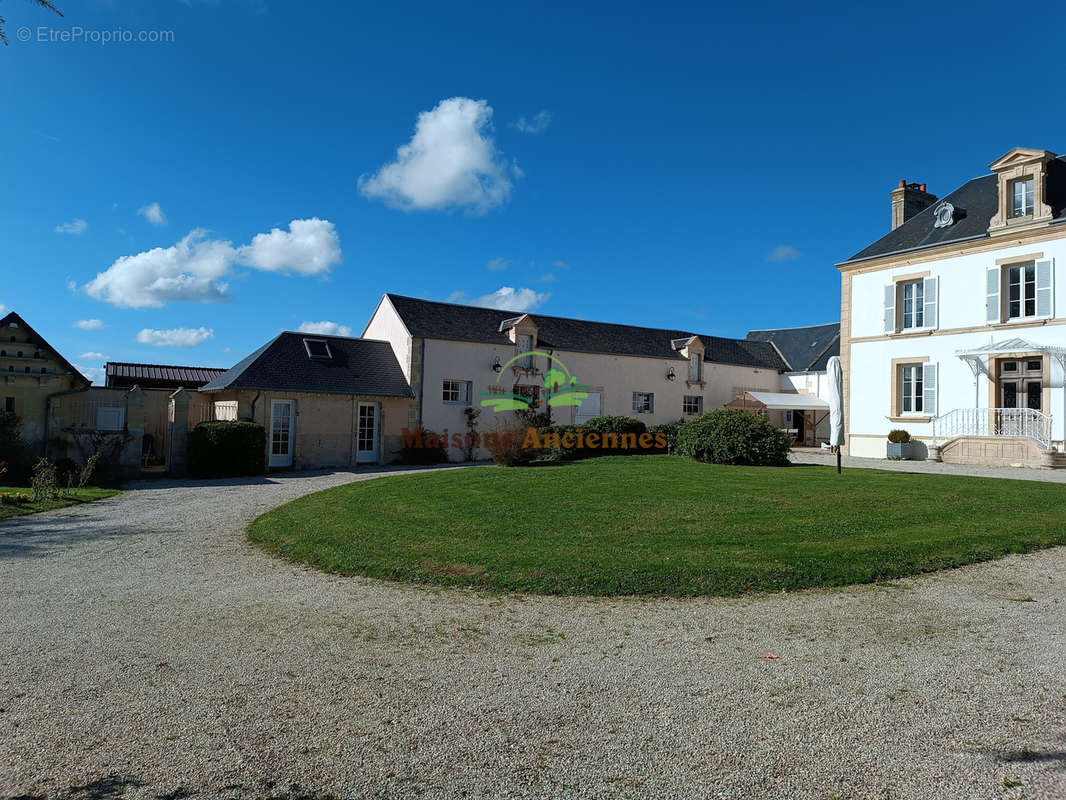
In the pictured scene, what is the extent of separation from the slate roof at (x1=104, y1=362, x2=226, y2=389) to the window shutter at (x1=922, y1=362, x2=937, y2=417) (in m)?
29.1

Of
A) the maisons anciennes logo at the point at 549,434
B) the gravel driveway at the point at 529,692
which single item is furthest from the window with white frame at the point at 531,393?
the gravel driveway at the point at 529,692

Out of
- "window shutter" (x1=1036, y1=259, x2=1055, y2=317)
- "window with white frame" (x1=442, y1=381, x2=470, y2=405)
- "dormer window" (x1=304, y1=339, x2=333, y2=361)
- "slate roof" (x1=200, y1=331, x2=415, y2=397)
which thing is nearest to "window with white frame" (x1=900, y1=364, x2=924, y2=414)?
"window shutter" (x1=1036, y1=259, x2=1055, y2=317)

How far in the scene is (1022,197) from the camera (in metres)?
19.7

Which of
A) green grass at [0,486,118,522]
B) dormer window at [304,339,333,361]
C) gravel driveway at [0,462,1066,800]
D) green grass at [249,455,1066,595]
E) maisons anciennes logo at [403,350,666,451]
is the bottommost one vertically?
green grass at [0,486,118,522]

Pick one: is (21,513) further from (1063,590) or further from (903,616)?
(1063,590)

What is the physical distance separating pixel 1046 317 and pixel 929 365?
3.34 meters

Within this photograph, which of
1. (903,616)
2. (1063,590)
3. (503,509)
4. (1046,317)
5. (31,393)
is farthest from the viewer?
(1046,317)

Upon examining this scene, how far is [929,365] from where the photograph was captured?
2138 cm

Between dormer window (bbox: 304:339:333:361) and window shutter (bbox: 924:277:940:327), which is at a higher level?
window shutter (bbox: 924:277:940:327)

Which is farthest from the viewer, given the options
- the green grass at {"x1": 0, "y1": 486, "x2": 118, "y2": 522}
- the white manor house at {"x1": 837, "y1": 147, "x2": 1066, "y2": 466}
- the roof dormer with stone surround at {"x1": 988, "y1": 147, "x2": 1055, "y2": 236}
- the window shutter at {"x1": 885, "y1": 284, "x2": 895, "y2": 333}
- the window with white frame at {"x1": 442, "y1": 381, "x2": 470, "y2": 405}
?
the window with white frame at {"x1": 442, "y1": 381, "x2": 470, "y2": 405}

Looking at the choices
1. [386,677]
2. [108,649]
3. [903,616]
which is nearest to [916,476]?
[903,616]

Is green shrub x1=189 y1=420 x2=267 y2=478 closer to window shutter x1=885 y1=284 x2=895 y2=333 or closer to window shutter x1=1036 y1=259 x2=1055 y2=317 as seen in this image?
window shutter x1=885 y1=284 x2=895 y2=333

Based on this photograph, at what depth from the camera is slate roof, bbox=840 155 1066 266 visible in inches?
771

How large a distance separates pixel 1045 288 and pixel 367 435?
2074 cm
